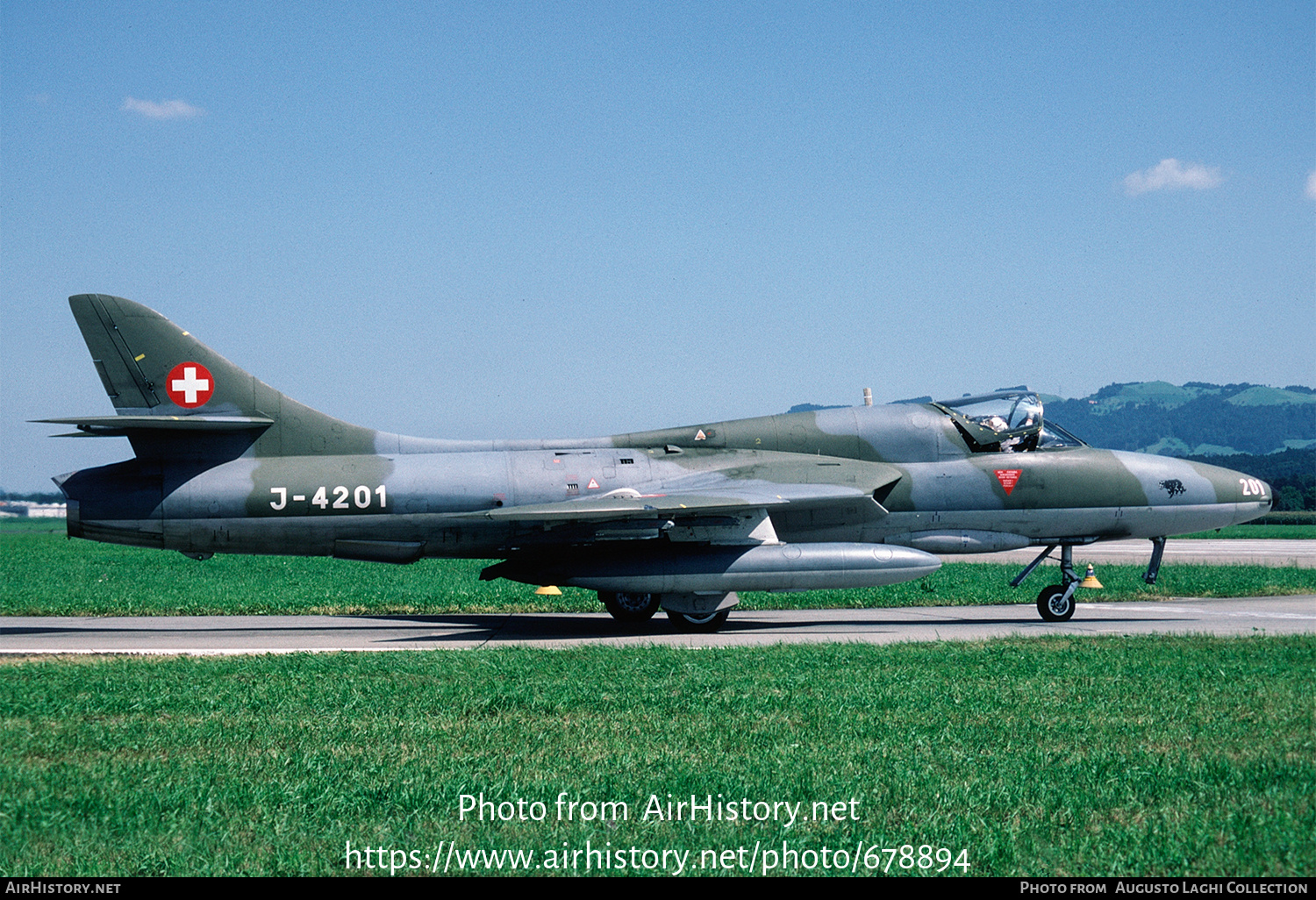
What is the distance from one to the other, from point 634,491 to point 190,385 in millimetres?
7001

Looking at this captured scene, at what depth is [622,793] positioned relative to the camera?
19.2 ft

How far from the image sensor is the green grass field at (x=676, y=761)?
506cm

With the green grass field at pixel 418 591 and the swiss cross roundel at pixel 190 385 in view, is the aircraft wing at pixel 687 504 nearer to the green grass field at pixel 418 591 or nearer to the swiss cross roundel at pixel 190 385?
the green grass field at pixel 418 591

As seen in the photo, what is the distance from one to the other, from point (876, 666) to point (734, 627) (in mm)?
6165

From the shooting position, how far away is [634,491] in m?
16.1

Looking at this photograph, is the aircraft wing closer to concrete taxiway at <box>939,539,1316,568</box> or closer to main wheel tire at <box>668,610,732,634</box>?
main wheel tire at <box>668,610,732,634</box>

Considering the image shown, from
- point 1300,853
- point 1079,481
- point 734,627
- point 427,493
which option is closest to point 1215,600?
point 1079,481

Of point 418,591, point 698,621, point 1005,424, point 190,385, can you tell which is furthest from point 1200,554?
point 190,385

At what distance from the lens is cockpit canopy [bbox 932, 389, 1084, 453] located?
55.7 ft

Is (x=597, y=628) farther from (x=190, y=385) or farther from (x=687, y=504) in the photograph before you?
(x=190, y=385)

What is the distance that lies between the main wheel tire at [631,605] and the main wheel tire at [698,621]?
0.56 m
